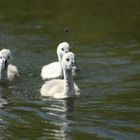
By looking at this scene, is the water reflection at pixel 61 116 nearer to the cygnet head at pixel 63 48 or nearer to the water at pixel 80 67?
the water at pixel 80 67

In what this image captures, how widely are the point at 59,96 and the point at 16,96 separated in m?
0.90

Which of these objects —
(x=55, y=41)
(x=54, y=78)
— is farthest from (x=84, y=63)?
(x=55, y=41)

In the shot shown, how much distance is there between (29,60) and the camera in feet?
61.1

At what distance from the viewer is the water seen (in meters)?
12.9

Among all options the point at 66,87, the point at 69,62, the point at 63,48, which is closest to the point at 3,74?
the point at 63,48

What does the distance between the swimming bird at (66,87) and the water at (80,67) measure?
0.22 meters

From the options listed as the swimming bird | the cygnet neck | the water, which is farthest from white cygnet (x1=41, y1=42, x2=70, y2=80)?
the swimming bird

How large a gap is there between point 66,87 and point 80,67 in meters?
2.70

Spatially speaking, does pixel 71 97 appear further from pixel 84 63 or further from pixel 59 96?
pixel 84 63

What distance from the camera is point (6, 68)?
1717 cm

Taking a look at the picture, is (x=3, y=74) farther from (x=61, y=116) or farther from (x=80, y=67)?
(x=61, y=116)

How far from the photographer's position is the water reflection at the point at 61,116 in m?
12.5

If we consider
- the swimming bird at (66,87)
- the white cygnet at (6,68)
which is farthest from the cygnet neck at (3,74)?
the swimming bird at (66,87)

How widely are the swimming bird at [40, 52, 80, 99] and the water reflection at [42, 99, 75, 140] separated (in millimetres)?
243
